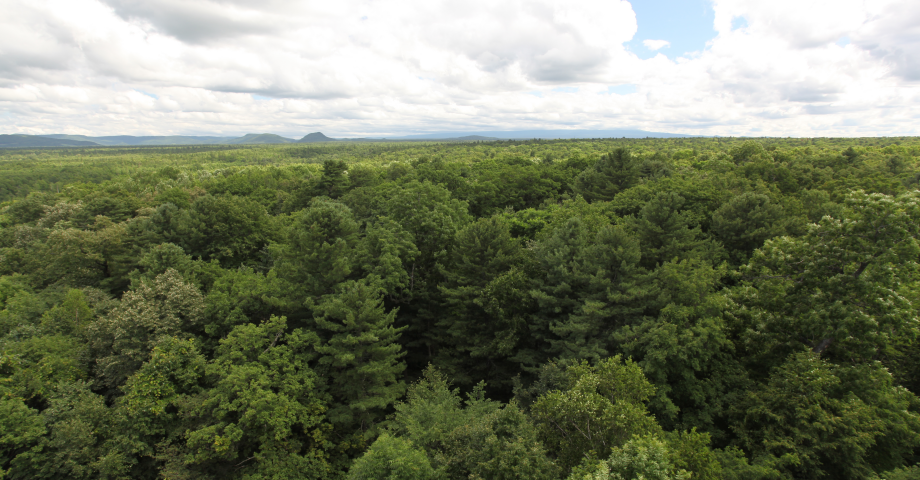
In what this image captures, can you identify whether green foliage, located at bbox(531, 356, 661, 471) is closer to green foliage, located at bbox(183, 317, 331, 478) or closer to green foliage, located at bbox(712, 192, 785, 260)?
green foliage, located at bbox(183, 317, 331, 478)

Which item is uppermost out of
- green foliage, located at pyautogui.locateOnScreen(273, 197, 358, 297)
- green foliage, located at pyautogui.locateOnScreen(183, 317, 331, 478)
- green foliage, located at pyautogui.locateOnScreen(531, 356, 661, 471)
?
green foliage, located at pyautogui.locateOnScreen(273, 197, 358, 297)

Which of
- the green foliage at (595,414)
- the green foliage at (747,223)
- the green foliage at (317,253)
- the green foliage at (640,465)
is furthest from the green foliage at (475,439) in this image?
the green foliage at (747,223)

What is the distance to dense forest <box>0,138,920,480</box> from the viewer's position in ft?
51.1

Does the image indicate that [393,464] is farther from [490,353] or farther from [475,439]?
[490,353]

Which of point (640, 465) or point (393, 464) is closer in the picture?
point (640, 465)

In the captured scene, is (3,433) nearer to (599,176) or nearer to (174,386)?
(174,386)

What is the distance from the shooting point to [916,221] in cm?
1631

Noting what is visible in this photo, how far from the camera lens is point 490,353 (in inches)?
1038

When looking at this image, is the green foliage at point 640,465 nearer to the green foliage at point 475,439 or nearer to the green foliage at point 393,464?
the green foliage at point 475,439

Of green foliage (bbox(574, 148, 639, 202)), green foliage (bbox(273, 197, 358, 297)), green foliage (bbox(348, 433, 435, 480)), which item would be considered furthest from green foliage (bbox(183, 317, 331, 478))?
green foliage (bbox(574, 148, 639, 202))

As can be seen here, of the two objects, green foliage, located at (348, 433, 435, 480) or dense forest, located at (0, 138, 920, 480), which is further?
dense forest, located at (0, 138, 920, 480)

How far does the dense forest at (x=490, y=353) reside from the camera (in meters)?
15.6

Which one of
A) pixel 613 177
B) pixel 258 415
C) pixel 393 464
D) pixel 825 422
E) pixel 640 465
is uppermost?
pixel 613 177

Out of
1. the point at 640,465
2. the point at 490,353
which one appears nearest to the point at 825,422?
the point at 640,465
